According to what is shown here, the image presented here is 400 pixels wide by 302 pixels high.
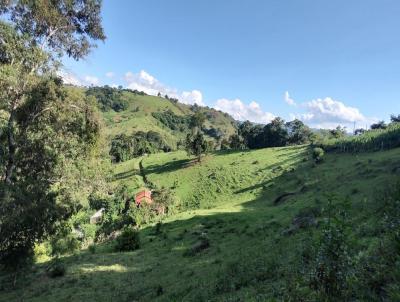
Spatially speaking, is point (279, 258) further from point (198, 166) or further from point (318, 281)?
point (198, 166)

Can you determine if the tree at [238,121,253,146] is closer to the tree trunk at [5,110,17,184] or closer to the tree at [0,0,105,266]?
the tree at [0,0,105,266]

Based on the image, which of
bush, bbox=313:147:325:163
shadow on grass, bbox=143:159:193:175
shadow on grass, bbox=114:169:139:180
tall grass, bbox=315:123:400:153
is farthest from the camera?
shadow on grass, bbox=114:169:139:180

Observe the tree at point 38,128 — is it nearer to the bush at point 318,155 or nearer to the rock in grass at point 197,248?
the rock in grass at point 197,248

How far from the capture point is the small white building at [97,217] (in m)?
76.5

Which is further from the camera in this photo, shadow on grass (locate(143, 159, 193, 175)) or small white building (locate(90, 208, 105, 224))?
shadow on grass (locate(143, 159, 193, 175))

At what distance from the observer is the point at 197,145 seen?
330ft

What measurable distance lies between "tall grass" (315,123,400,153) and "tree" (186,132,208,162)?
3140 cm

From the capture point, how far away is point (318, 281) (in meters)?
8.42

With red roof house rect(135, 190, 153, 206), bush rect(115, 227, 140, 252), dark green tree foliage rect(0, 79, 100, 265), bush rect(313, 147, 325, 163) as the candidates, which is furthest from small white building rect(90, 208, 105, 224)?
dark green tree foliage rect(0, 79, 100, 265)

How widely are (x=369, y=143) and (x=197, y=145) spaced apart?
4307cm

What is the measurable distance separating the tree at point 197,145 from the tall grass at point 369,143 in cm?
3140

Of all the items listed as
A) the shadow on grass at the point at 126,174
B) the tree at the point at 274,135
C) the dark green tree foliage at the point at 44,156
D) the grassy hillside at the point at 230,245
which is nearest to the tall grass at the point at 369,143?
the grassy hillside at the point at 230,245

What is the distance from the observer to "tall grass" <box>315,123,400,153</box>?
2847 inches

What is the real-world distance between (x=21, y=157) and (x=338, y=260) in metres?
20.8
